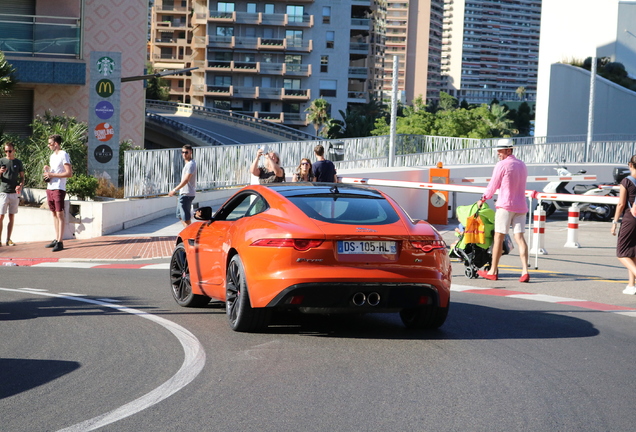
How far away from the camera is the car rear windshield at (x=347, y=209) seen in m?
7.73

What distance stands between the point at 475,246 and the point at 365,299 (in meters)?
5.59

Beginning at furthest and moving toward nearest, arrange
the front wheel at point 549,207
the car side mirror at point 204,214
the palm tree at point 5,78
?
1. the front wheel at point 549,207
2. the palm tree at point 5,78
3. the car side mirror at point 204,214

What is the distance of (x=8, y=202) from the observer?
55.5ft

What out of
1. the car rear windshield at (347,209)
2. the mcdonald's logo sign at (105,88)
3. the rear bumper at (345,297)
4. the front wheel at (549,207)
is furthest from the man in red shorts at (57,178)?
the front wheel at (549,207)

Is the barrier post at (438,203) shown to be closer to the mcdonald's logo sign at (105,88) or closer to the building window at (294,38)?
the mcdonald's logo sign at (105,88)

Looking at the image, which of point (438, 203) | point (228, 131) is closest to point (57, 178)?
point (438, 203)

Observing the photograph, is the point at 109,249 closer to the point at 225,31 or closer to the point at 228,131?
the point at 228,131

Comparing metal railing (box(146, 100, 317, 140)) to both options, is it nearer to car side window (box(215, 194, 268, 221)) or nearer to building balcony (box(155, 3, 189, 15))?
building balcony (box(155, 3, 189, 15))

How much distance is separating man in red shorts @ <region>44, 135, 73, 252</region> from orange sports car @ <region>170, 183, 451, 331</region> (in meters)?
8.39

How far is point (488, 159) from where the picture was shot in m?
32.6

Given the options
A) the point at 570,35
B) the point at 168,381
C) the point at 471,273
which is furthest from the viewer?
the point at 570,35

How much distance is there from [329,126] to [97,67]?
82.8 meters

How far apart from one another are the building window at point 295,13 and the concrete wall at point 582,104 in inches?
2051

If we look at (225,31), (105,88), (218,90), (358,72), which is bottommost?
(105,88)
